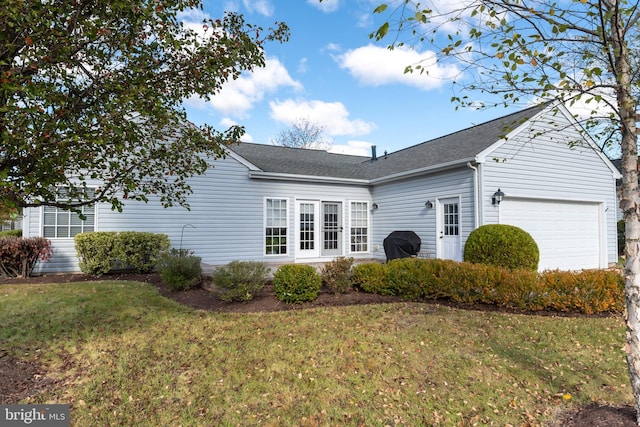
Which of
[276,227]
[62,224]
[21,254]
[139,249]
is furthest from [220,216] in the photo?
[21,254]

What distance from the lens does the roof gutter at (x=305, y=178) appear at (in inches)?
431

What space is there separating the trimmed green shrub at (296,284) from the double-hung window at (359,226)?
6396mm

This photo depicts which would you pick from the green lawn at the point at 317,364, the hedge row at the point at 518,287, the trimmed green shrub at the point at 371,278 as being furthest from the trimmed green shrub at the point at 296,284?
the hedge row at the point at 518,287

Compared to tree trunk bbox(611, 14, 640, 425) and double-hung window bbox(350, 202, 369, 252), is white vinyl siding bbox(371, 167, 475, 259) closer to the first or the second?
double-hung window bbox(350, 202, 369, 252)

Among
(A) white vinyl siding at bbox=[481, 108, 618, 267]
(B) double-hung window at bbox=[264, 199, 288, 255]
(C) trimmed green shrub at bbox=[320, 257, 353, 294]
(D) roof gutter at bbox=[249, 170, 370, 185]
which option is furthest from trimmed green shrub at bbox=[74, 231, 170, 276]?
(A) white vinyl siding at bbox=[481, 108, 618, 267]

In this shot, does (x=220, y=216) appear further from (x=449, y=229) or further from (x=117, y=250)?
(x=449, y=229)

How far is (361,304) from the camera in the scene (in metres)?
6.18

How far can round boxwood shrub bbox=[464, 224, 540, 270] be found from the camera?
756cm

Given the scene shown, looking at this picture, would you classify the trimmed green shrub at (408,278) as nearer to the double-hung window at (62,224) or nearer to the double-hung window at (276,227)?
the double-hung window at (276,227)

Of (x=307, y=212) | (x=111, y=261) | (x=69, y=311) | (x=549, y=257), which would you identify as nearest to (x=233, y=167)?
(x=307, y=212)

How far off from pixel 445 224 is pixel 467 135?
3676 mm

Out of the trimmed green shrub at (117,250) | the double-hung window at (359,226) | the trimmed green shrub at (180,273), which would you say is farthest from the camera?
the double-hung window at (359,226)

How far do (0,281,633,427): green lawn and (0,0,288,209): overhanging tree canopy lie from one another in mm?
1848

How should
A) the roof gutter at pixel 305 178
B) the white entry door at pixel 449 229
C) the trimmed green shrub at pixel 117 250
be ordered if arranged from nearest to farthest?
the trimmed green shrub at pixel 117 250 < the white entry door at pixel 449 229 < the roof gutter at pixel 305 178
